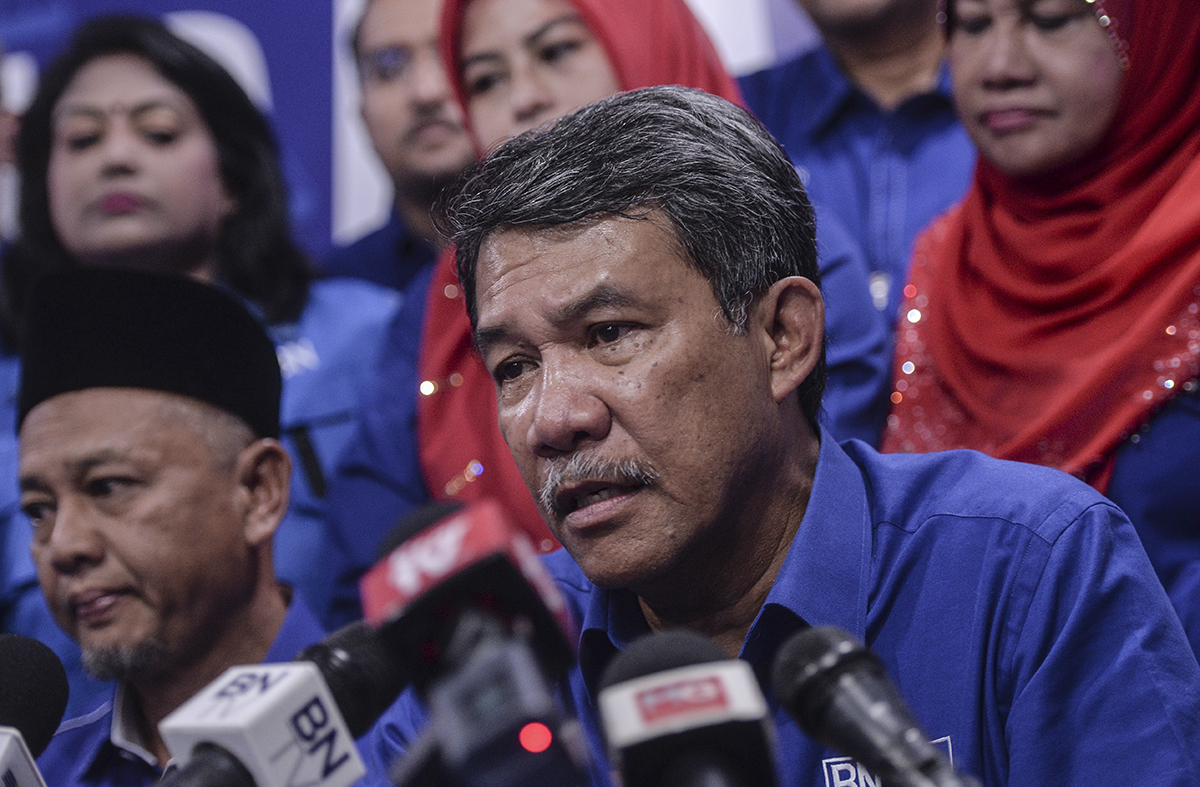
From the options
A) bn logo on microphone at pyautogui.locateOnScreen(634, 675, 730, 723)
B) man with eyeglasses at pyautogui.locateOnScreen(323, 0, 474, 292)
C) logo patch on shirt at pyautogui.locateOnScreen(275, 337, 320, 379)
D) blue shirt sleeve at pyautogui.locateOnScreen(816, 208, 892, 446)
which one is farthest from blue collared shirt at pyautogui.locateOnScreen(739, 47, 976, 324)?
bn logo on microphone at pyautogui.locateOnScreen(634, 675, 730, 723)

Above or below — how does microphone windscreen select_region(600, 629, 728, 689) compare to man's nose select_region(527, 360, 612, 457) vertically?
below

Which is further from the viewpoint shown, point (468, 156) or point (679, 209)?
point (468, 156)

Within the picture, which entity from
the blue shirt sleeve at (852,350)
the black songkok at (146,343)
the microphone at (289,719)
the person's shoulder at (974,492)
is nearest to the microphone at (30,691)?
the microphone at (289,719)

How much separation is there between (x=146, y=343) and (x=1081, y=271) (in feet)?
6.65

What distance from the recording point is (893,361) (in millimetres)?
3086

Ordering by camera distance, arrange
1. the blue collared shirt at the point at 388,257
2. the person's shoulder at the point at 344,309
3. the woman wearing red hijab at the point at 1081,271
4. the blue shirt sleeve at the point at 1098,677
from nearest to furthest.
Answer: the blue shirt sleeve at the point at 1098,677 < the woman wearing red hijab at the point at 1081,271 < the person's shoulder at the point at 344,309 < the blue collared shirt at the point at 388,257

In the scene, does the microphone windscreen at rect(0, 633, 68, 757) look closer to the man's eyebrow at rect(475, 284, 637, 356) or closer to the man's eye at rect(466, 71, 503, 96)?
the man's eyebrow at rect(475, 284, 637, 356)

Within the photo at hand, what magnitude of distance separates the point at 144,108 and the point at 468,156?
990mm

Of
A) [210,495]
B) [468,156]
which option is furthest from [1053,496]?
[468,156]

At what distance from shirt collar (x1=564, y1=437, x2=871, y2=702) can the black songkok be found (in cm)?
118

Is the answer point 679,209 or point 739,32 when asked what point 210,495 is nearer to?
point 679,209

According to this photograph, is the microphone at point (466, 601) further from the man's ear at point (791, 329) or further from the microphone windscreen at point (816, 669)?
the man's ear at point (791, 329)

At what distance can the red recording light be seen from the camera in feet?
3.29

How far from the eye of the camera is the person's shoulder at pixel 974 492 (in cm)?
188
